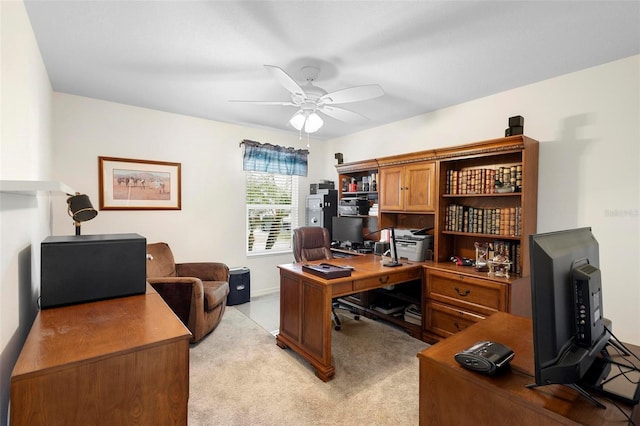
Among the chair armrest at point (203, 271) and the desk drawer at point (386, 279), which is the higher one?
the desk drawer at point (386, 279)

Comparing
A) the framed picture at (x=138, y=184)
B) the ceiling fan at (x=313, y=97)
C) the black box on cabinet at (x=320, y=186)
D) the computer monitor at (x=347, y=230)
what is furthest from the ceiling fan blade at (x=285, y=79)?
the black box on cabinet at (x=320, y=186)

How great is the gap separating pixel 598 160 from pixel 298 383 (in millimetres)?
2993

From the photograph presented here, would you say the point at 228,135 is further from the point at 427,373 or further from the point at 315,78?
the point at 427,373

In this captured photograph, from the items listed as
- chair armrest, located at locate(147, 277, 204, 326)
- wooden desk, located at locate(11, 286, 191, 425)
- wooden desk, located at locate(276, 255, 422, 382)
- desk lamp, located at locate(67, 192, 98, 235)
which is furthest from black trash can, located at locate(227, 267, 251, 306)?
wooden desk, located at locate(11, 286, 191, 425)

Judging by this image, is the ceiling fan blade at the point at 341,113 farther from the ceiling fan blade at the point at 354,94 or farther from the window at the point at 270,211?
the window at the point at 270,211

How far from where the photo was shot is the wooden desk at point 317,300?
234 centimetres

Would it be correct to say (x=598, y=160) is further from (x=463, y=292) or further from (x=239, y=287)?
(x=239, y=287)

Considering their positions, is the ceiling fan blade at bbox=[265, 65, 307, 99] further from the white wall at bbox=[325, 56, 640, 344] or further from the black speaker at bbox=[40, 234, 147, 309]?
the white wall at bbox=[325, 56, 640, 344]

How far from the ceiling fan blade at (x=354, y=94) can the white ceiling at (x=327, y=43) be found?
0.93 ft

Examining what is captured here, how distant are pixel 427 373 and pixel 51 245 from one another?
1831mm

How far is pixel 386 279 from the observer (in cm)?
281

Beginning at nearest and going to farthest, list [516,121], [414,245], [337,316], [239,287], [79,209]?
1. [79,209]
2. [516,121]
3. [414,245]
4. [337,316]
5. [239,287]

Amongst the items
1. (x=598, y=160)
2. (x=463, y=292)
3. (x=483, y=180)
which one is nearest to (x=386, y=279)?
(x=463, y=292)

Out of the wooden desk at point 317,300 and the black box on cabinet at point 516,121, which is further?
the black box on cabinet at point 516,121
